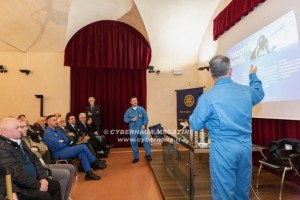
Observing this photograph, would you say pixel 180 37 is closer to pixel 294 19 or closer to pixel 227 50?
pixel 227 50

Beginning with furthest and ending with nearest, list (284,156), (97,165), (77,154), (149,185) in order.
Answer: (97,165) < (77,154) < (149,185) < (284,156)

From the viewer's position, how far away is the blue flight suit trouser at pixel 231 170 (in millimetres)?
1541

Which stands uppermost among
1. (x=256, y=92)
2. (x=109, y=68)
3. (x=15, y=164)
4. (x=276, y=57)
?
(x=109, y=68)

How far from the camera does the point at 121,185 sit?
140 inches

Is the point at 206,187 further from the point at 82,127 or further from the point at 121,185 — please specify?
the point at 82,127

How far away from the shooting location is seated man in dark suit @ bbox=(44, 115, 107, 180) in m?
3.50

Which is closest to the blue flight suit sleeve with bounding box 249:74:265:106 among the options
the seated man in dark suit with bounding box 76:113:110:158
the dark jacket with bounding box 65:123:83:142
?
the dark jacket with bounding box 65:123:83:142

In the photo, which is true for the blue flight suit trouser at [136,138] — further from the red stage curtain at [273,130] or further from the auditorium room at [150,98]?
the red stage curtain at [273,130]

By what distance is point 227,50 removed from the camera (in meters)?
4.84

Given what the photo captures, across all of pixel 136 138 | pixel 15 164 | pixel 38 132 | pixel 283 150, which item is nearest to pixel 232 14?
pixel 283 150

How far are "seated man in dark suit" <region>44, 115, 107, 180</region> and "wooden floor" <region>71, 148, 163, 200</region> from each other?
0.26m

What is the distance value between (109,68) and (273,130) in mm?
4503

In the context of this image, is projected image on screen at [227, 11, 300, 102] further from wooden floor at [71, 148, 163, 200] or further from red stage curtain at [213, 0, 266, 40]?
wooden floor at [71, 148, 163, 200]

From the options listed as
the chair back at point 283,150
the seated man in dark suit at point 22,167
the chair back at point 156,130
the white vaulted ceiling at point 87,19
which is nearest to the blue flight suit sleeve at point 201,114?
the seated man in dark suit at point 22,167
